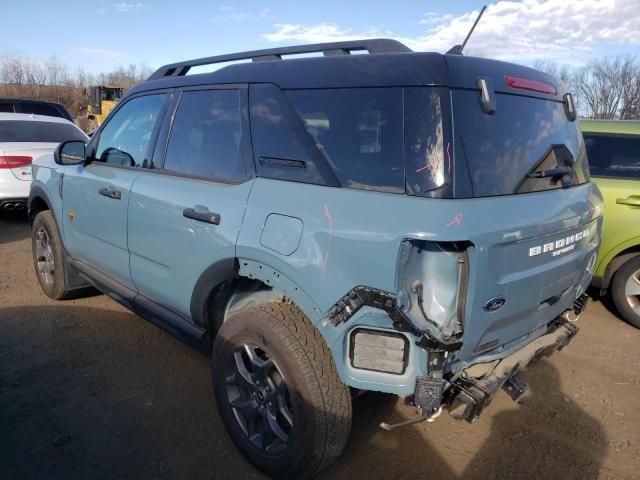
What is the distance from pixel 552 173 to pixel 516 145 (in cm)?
32

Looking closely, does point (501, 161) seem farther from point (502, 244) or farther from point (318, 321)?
point (318, 321)

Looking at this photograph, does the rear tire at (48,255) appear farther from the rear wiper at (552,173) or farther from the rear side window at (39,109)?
the rear side window at (39,109)

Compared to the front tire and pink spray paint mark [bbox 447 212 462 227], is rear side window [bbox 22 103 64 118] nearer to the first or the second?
the front tire

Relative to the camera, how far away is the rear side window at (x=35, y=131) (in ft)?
24.8

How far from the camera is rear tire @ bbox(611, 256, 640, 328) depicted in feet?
15.3

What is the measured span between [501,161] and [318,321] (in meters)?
1.05

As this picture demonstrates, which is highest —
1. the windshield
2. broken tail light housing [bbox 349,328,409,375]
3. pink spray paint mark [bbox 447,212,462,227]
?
the windshield

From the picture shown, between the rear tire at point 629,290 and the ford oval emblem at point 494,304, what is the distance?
3.31 meters

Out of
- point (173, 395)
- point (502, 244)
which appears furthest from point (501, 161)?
point (173, 395)

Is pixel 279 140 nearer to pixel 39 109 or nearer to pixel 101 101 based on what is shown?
pixel 39 109

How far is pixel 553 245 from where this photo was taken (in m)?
2.31

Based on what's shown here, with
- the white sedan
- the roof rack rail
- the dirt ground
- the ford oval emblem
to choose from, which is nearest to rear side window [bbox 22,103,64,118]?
the white sedan

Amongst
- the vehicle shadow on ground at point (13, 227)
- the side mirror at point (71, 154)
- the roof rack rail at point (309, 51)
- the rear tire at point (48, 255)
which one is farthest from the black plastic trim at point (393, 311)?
the vehicle shadow on ground at point (13, 227)

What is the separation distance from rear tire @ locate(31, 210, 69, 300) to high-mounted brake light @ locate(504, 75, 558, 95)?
150 inches
